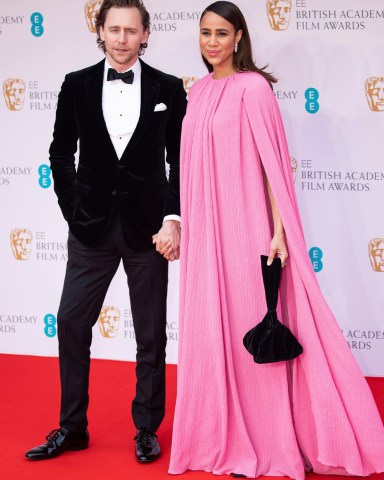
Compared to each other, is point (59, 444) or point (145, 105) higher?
point (145, 105)

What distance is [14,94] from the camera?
460 centimetres

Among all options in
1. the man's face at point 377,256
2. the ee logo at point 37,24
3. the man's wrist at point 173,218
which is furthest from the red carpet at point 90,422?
the ee logo at point 37,24

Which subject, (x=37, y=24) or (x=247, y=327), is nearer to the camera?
(x=247, y=327)

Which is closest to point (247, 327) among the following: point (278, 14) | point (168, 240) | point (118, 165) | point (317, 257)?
point (168, 240)

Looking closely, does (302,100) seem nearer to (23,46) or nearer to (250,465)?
(23,46)

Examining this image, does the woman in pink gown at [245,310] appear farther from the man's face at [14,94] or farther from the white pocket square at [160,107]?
the man's face at [14,94]

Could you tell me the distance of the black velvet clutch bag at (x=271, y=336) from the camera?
Result: 283 centimetres

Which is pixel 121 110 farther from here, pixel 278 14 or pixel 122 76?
pixel 278 14

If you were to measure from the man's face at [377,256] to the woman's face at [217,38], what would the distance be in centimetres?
178

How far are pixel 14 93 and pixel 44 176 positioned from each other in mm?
542

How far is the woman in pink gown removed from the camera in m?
2.87

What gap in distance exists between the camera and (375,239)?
4.27 m

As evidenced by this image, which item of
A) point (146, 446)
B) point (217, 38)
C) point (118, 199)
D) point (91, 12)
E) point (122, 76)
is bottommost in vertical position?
point (146, 446)

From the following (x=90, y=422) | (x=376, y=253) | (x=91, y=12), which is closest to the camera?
(x=90, y=422)
